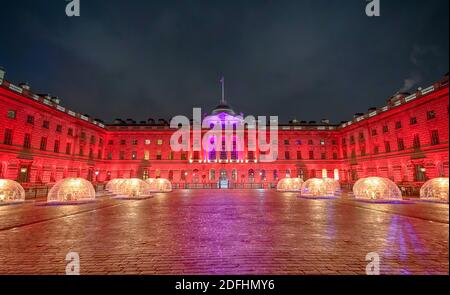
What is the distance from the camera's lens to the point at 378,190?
1809 centimetres

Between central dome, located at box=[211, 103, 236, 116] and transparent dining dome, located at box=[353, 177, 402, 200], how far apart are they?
38609mm

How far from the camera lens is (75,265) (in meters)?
4.70

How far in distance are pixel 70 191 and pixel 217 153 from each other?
31.9 meters

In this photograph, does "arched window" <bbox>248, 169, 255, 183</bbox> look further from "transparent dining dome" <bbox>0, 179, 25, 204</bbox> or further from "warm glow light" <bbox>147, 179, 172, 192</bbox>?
"transparent dining dome" <bbox>0, 179, 25, 204</bbox>

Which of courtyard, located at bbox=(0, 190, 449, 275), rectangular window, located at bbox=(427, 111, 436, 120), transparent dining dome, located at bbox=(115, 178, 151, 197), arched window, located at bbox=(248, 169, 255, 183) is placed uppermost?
rectangular window, located at bbox=(427, 111, 436, 120)

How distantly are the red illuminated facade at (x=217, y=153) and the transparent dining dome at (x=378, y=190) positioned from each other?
241 inches

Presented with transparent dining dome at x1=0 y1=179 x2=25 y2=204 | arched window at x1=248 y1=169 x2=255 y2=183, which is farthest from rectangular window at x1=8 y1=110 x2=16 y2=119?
arched window at x1=248 y1=169 x2=255 y2=183

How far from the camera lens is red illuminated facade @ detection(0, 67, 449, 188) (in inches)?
1033

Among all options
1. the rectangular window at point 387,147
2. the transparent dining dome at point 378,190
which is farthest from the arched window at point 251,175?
the transparent dining dome at point 378,190

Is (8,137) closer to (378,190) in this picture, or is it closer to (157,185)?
(157,185)

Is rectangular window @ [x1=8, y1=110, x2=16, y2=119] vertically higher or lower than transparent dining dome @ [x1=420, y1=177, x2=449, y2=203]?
higher

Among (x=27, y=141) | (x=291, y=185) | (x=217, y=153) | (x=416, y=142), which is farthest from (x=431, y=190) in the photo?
(x=27, y=141)

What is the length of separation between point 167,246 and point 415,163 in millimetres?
36203

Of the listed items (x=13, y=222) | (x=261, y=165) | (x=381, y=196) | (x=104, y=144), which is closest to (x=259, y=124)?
(x=261, y=165)
